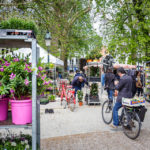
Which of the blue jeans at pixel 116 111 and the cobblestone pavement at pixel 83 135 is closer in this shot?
the cobblestone pavement at pixel 83 135

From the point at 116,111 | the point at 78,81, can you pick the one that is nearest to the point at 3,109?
the point at 116,111

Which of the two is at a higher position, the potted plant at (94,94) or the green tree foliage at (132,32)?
the green tree foliage at (132,32)

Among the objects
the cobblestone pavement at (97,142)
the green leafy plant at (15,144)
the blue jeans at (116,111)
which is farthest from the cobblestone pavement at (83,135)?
the green leafy plant at (15,144)

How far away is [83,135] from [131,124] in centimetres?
135

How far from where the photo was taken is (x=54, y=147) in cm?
516

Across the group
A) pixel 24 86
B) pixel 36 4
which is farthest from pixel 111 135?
pixel 36 4

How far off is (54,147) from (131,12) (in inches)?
506

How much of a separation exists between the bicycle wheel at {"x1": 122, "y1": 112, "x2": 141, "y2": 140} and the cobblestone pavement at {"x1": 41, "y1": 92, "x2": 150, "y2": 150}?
0.15 metres

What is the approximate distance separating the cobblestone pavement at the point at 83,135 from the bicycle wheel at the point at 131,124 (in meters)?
0.15

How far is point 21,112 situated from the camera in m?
2.93

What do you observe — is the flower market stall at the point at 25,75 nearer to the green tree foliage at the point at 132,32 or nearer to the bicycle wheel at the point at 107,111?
the bicycle wheel at the point at 107,111

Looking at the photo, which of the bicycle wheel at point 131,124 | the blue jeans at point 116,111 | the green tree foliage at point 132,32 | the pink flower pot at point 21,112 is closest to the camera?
the pink flower pot at point 21,112

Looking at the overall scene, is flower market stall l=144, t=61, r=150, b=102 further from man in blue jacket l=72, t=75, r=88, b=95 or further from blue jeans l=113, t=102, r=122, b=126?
blue jeans l=113, t=102, r=122, b=126

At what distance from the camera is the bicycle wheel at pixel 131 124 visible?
18.5 feet
